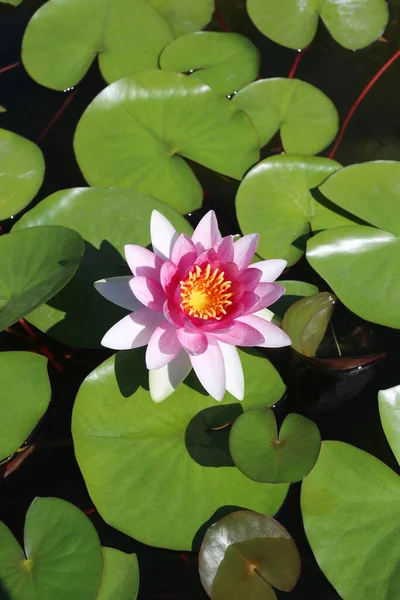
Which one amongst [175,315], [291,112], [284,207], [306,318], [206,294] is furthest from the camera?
[291,112]

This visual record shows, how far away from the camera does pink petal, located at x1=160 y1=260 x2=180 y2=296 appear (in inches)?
68.4

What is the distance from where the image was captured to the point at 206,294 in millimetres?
1848

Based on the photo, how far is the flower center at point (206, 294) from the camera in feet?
5.95

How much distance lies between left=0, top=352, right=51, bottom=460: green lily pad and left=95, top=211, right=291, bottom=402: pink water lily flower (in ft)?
1.28

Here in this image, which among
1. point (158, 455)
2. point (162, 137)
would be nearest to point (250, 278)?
point (158, 455)

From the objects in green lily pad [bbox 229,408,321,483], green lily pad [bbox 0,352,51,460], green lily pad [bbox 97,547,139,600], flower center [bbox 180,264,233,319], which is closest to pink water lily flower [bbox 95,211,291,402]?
flower center [bbox 180,264,233,319]

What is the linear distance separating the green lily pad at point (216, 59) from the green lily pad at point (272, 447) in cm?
180

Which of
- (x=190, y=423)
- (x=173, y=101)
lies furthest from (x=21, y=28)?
(x=190, y=423)

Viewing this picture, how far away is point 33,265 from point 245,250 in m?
0.79

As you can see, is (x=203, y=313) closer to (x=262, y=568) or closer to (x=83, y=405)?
(x=83, y=405)

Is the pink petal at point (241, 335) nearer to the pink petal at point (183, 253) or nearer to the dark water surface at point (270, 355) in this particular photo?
the pink petal at point (183, 253)

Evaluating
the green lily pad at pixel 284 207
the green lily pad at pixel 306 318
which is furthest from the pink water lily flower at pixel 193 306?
the green lily pad at pixel 284 207

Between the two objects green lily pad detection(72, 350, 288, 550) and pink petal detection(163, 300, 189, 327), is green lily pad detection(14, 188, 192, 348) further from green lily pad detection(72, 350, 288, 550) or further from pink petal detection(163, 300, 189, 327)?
pink petal detection(163, 300, 189, 327)

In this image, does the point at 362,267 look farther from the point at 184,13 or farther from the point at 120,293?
the point at 184,13
